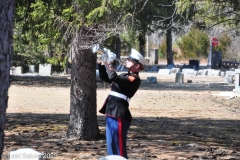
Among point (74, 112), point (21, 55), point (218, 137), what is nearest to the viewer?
point (74, 112)

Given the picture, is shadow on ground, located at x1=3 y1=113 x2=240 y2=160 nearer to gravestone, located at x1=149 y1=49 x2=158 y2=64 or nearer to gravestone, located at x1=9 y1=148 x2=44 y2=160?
gravestone, located at x1=9 y1=148 x2=44 y2=160

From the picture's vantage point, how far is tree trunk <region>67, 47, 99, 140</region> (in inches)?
453

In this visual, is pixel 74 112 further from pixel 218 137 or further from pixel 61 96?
pixel 61 96

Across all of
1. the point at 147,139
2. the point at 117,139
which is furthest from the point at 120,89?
the point at 147,139

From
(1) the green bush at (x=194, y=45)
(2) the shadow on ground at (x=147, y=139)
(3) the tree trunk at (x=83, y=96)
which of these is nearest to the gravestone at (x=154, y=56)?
(1) the green bush at (x=194, y=45)

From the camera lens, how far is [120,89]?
7.88 meters

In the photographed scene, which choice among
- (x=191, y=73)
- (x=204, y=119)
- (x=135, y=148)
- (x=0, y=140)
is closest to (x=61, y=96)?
(x=204, y=119)

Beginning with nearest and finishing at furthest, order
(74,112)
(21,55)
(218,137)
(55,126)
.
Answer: (74,112)
(218,137)
(55,126)
(21,55)

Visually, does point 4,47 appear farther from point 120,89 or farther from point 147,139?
point 147,139

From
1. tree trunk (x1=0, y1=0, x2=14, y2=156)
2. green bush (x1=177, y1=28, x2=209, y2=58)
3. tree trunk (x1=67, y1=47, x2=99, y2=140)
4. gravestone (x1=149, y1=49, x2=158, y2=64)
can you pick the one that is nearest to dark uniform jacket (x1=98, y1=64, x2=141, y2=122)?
tree trunk (x1=0, y1=0, x2=14, y2=156)

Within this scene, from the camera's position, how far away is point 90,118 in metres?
11.7

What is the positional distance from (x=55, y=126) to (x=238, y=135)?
408 centimetres

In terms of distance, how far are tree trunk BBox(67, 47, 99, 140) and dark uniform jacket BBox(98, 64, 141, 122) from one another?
3.60 metres

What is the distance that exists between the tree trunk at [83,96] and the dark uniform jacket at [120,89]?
360cm
